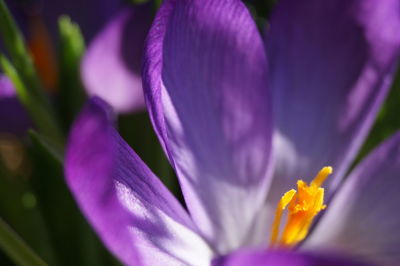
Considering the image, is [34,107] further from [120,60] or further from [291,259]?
[291,259]

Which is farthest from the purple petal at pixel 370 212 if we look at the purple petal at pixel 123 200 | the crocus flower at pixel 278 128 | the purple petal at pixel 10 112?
the purple petal at pixel 10 112

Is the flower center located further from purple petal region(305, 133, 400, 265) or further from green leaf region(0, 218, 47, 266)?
green leaf region(0, 218, 47, 266)

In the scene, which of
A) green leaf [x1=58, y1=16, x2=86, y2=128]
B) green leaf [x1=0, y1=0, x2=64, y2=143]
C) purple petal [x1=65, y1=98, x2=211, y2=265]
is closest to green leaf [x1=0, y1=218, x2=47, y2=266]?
purple petal [x1=65, y1=98, x2=211, y2=265]

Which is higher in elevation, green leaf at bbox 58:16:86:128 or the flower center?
green leaf at bbox 58:16:86:128

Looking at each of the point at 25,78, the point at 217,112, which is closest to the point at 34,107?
the point at 25,78

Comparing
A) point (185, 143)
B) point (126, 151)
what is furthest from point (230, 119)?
point (126, 151)

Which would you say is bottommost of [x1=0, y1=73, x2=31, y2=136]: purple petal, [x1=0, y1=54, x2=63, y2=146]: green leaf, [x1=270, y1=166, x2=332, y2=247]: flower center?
[x1=270, y1=166, x2=332, y2=247]: flower center

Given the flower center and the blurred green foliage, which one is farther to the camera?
the blurred green foliage

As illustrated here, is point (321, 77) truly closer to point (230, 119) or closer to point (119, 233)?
point (230, 119)
